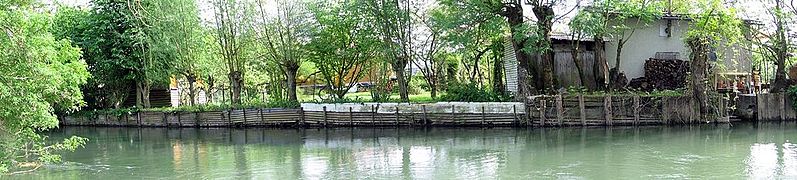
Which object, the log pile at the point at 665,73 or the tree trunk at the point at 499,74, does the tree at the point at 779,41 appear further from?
the tree trunk at the point at 499,74

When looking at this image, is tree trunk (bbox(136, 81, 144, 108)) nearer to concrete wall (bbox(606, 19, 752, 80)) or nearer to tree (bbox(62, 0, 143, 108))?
tree (bbox(62, 0, 143, 108))

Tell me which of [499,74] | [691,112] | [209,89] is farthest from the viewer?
[209,89]

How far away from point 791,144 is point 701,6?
7673 millimetres

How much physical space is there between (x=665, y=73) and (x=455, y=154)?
41.1 ft

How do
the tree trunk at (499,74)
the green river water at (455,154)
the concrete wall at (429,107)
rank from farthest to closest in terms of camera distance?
1. the tree trunk at (499,74)
2. the concrete wall at (429,107)
3. the green river water at (455,154)

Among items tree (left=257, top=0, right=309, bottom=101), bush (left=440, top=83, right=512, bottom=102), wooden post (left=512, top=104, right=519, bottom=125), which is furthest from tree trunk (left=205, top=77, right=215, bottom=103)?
wooden post (left=512, top=104, right=519, bottom=125)

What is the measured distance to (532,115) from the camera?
24219mm

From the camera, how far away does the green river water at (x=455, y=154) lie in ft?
47.7

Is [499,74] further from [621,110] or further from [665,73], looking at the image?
[621,110]

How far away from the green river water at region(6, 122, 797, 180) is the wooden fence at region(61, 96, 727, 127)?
0.54 m

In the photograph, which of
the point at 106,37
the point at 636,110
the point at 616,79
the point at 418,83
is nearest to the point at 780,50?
the point at 616,79

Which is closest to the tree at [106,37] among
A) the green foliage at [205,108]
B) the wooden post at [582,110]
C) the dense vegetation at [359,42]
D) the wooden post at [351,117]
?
the dense vegetation at [359,42]

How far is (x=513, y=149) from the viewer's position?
1875 centimetres

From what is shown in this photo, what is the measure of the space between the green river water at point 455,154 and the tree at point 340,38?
482cm
